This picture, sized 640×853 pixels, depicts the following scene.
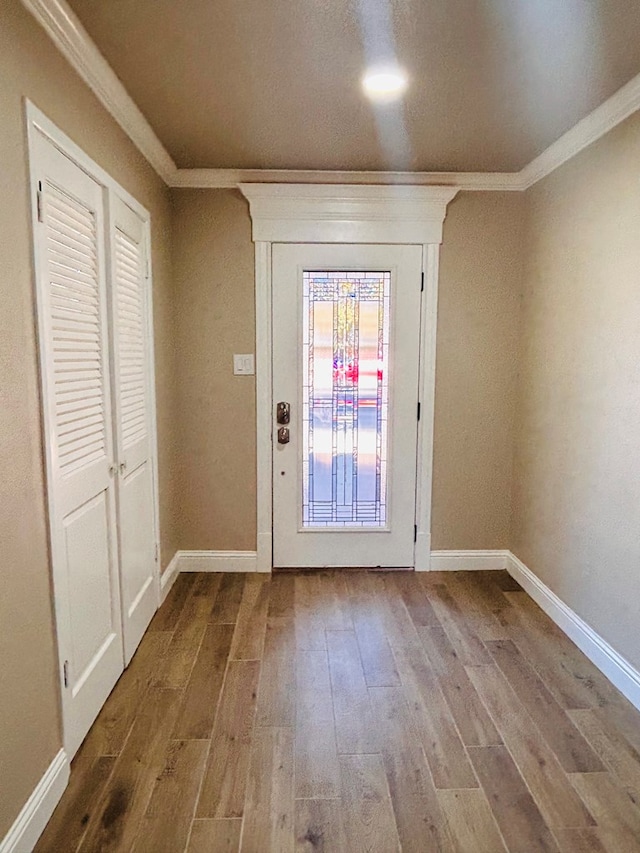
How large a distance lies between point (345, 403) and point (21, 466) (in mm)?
2063

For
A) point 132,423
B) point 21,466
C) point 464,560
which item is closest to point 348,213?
point 132,423

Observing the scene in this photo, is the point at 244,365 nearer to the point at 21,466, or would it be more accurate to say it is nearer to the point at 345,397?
the point at 345,397

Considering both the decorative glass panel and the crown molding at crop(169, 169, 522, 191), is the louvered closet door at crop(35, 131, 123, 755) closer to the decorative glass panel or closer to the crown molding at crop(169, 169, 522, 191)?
the crown molding at crop(169, 169, 522, 191)

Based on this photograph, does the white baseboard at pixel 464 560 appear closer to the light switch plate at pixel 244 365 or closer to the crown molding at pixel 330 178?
the light switch plate at pixel 244 365

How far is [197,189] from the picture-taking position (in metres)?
3.13

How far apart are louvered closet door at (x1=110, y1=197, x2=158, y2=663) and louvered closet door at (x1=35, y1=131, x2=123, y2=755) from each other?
96 millimetres

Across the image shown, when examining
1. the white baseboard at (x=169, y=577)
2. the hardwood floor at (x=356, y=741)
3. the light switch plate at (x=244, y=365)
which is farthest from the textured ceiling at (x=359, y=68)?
the hardwood floor at (x=356, y=741)

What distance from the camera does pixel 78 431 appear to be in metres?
1.86

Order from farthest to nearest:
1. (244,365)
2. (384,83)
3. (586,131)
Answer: (244,365), (586,131), (384,83)

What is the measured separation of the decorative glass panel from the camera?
3.21 m

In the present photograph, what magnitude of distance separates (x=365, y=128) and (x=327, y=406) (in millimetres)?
1493

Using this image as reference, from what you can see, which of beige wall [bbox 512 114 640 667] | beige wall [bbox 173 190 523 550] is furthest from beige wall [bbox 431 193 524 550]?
beige wall [bbox 512 114 640 667]

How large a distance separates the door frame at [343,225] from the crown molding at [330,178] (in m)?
0.03

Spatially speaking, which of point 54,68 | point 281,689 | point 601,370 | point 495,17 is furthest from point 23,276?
point 601,370
